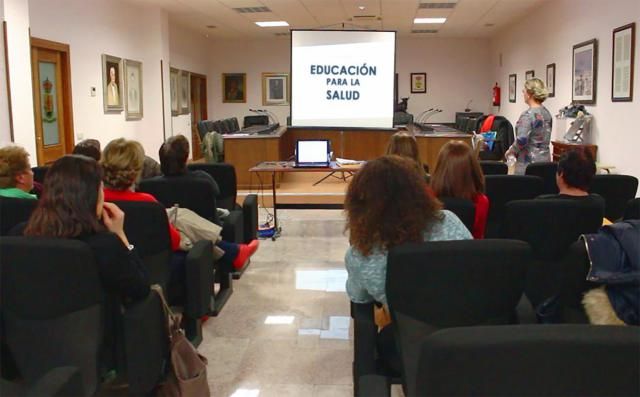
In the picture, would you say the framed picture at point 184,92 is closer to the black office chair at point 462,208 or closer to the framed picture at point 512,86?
the framed picture at point 512,86

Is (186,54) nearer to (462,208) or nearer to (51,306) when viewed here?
(462,208)

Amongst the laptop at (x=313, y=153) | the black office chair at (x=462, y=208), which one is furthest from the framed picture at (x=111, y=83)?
the black office chair at (x=462, y=208)

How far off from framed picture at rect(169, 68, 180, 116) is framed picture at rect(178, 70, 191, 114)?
0.17m

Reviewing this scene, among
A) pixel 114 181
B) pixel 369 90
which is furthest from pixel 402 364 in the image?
pixel 369 90

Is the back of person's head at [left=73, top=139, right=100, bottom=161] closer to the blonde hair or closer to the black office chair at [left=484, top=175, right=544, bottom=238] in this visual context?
the black office chair at [left=484, top=175, right=544, bottom=238]

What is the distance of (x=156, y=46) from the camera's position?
10.5 metres

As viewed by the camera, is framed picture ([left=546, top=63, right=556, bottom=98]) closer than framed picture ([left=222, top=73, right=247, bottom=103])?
Yes

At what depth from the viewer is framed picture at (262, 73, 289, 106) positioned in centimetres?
1588

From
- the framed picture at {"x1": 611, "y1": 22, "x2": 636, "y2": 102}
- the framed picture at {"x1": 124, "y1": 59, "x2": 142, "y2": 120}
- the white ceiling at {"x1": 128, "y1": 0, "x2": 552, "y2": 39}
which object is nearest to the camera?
the framed picture at {"x1": 611, "y1": 22, "x2": 636, "y2": 102}

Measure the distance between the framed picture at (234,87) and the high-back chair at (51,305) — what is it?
14.4 metres

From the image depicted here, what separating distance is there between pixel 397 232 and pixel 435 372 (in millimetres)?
1023

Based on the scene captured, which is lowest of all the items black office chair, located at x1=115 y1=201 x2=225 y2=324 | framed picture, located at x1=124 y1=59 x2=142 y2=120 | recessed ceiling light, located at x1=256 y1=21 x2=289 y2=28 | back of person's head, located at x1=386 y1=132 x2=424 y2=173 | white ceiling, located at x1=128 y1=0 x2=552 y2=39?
black office chair, located at x1=115 y1=201 x2=225 y2=324

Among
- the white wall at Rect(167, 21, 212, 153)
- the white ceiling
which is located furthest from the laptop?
the white wall at Rect(167, 21, 212, 153)

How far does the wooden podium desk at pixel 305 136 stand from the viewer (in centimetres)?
825
